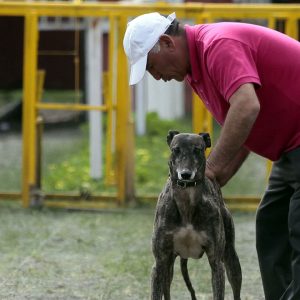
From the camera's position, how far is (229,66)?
5.03 metres

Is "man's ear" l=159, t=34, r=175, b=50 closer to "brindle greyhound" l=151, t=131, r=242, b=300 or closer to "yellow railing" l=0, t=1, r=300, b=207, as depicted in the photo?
"brindle greyhound" l=151, t=131, r=242, b=300

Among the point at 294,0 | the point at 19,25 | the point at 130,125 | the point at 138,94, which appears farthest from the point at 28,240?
the point at 294,0

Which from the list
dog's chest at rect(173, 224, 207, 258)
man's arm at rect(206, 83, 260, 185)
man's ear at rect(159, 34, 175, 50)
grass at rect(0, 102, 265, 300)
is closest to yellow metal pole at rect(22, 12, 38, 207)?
grass at rect(0, 102, 265, 300)

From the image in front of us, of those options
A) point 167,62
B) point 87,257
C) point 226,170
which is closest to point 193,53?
point 167,62

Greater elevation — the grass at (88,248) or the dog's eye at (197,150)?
the dog's eye at (197,150)

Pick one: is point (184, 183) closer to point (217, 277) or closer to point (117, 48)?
point (217, 277)

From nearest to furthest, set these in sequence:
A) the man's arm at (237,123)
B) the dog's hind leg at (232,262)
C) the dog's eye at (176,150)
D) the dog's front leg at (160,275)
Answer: the man's arm at (237,123) < the dog's eye at (176,150) < the dog's front leg at (160,275) < the dog's hind leg at (232,262)

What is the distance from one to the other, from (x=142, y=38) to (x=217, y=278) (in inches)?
54.6

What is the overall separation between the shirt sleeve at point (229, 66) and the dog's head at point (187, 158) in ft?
1.19

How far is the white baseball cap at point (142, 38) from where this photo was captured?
523 cm

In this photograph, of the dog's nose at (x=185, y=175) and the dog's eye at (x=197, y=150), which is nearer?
the dog's nose at (x=185, y=175)

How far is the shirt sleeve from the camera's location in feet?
16.5

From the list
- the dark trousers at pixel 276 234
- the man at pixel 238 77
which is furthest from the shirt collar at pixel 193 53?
the dark trousers at pixel 276 234

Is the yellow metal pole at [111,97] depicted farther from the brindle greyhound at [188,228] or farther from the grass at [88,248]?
the brindle greyhound at [188,228]
